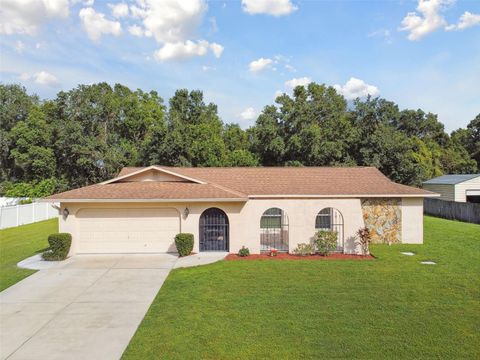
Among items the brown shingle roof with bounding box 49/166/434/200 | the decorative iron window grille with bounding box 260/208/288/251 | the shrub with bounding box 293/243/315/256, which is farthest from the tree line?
the shrub with bounding box 293/243/315/256

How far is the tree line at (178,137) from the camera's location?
32531mm

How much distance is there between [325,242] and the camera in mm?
14953

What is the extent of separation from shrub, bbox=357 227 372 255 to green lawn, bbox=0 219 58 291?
13678mm

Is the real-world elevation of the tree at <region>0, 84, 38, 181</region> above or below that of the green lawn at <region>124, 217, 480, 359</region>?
above

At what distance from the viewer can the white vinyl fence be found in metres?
22.5

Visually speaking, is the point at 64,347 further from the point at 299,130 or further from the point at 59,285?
the point at 299,130

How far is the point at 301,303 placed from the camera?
9109 mm

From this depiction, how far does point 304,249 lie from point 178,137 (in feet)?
Answer: 66.8

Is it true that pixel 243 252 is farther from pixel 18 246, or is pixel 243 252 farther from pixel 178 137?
pixel 178 137

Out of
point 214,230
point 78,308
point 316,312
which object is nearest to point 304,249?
point 214,230

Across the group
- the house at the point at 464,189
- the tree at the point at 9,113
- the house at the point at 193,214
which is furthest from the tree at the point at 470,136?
the tree at the point at 9,113

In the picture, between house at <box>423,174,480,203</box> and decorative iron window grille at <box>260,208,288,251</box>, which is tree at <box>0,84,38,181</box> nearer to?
decorative iron window grille at <box>260,208,288,251</box>

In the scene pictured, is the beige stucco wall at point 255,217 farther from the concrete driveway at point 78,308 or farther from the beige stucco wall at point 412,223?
the beige stucco wall at point 412,223

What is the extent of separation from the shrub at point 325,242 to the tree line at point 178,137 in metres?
Result: 17.4
